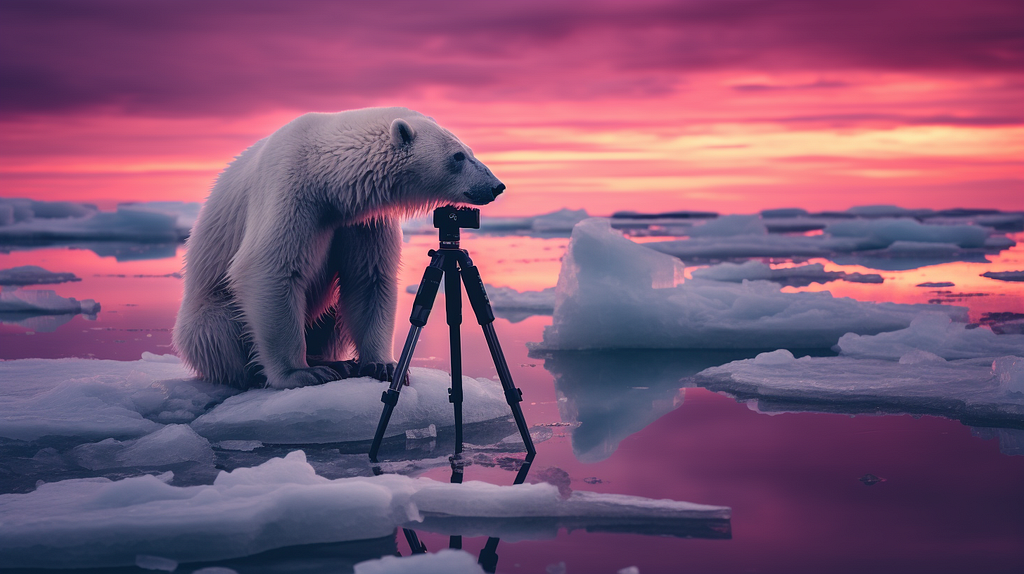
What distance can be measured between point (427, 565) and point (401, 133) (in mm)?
1837

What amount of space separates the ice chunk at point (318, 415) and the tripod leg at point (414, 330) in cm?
43

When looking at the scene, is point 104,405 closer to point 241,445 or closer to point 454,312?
point 241,445

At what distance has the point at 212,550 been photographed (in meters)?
2.07

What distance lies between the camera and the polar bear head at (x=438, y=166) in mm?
3102

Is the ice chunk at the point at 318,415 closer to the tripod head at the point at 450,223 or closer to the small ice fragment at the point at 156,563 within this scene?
the tripod head at the point at 450,223

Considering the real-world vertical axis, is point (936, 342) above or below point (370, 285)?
below

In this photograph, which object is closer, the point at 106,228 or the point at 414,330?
the point at 414,330

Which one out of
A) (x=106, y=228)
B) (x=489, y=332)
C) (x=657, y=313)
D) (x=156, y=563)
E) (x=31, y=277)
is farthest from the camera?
(x=106, y=228)

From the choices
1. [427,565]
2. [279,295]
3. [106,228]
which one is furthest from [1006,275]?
[106,228]

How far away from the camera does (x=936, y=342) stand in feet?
16.8

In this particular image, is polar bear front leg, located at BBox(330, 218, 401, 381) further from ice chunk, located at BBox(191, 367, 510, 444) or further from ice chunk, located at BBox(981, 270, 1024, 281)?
ice chunk, located at BBox(981, 270, 1024, 281)

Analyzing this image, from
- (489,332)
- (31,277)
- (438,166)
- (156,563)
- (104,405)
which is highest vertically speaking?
(438,166)

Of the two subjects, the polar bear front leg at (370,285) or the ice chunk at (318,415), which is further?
the polar bear front leg at (370,285)

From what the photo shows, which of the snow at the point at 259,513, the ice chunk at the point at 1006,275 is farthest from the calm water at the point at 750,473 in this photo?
the ice chunk at the point at 1006,275
